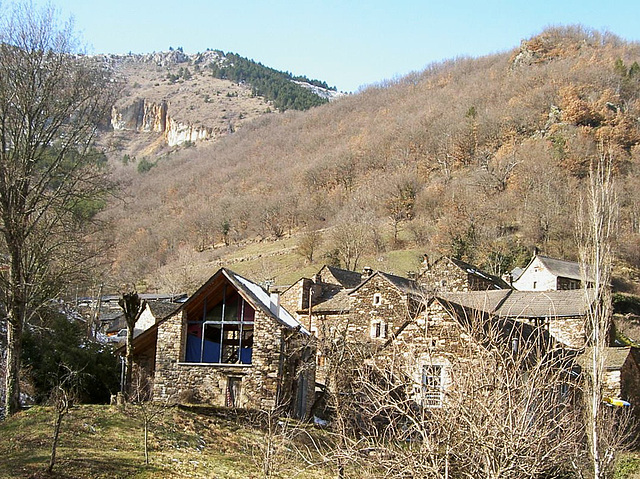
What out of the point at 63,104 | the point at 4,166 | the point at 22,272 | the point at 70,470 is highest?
the point at 63,104

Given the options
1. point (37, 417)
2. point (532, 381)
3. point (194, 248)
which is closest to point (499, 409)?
point (532, 381)

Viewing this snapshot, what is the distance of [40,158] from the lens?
20016 millimetres

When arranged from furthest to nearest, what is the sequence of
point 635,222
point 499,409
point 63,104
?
point 635,222, point 63,104, point 499,409

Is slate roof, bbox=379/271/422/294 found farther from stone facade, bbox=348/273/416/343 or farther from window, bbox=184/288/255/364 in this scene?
window, bbox=184/288/255/364

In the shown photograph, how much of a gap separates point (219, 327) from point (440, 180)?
225ft

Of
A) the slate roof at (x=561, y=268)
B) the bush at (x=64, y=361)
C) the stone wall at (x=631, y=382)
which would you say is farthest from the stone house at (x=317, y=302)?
the slate roof at (x=561, y=268)

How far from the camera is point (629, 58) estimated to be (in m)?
115

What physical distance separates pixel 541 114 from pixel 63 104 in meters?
85.7

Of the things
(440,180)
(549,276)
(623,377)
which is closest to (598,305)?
(623,377)

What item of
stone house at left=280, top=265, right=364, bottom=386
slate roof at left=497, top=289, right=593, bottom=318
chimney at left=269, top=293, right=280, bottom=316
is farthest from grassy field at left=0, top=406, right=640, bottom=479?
stone house at left=280, top=265, right=364, bottom=386

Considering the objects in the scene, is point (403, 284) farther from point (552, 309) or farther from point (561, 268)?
point (561, 268)

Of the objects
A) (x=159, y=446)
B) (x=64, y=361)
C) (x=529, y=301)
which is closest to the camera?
(x=159, y=446)

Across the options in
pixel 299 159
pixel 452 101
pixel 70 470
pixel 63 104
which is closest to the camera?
pixel 70 470

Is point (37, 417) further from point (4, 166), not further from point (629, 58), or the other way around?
point (629, 58)
